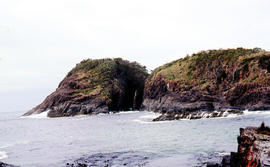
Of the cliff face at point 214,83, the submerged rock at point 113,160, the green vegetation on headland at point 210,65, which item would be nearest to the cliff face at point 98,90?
the cliff face at point 214,83

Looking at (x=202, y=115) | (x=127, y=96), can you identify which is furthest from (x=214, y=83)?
(x=127, y=96)

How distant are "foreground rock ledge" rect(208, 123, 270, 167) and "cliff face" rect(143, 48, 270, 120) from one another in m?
39.9

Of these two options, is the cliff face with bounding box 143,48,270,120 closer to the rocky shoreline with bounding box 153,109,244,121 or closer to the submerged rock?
the rocky shoreline with bounding box 153,109,244,121

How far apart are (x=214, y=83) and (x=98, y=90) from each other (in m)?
49.8

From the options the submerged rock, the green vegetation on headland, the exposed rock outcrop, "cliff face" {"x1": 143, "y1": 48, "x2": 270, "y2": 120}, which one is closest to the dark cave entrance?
"cliff face" {"x1": 143, "y1": 48, "x2": 270, "y2": 120}

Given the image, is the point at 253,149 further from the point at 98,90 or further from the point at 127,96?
the point at 127,96

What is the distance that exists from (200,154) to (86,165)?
857cm

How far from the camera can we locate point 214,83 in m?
71.3

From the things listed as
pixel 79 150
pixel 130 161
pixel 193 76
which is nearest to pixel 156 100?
pixel 193 76

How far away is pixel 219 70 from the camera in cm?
7375

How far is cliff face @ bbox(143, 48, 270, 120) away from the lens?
59.8 meters

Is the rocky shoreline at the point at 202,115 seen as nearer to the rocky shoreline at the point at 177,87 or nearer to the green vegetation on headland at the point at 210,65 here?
the rocky shoreline at the point at 177,87

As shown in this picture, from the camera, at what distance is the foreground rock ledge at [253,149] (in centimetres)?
1003

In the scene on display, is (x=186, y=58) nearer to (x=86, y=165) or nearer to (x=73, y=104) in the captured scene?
(x=73, y=104)
